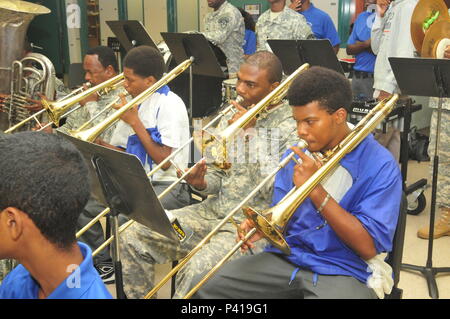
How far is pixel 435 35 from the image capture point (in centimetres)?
357

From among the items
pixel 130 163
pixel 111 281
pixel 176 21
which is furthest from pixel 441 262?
pixel 176 21

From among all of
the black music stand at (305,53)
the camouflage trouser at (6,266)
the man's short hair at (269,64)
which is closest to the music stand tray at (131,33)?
the black music stand at (305,53)

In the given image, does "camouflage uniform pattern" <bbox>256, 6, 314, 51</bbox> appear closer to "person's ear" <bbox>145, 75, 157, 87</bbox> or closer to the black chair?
"person's ear" <bbox>145, 75, 157, 87</bbox>

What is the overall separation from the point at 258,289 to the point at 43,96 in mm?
2530

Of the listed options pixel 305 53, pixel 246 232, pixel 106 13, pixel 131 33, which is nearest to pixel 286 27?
pixel 131 33

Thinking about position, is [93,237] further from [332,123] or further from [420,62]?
[420,62]

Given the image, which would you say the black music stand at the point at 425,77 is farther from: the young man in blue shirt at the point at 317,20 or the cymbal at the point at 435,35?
the young man in blue shirt at the point at 317,20

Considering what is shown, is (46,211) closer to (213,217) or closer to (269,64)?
(213,217)

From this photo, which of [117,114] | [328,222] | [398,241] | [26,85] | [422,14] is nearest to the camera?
[328,222]

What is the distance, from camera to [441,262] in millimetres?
3572

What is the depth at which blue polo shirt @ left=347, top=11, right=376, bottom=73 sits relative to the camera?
18.0 ft

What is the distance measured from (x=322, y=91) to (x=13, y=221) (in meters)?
1.36

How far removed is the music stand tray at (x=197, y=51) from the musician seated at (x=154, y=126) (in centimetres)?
A: 108

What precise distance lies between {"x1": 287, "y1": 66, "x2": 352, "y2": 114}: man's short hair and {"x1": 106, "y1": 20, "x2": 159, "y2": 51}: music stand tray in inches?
111
